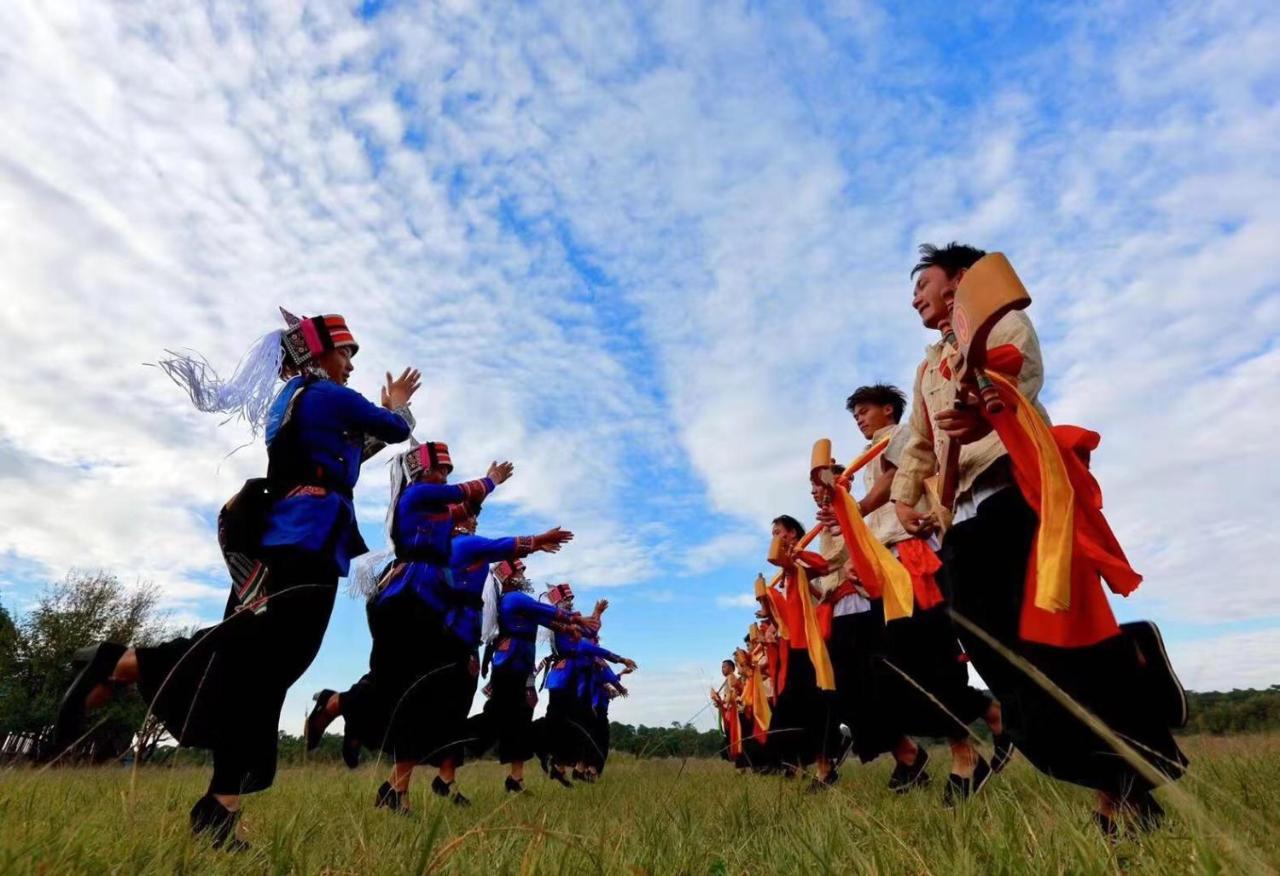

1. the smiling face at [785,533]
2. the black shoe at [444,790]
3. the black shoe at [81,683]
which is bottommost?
the black shoe at [444,790]

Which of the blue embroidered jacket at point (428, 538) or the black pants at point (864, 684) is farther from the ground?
the blue embroidered jacket at point (428, 538)

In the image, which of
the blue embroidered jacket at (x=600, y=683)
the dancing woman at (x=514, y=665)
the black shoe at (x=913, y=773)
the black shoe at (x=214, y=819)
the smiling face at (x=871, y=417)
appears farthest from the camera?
the blue embroidered jacket at (x=600, y=683)

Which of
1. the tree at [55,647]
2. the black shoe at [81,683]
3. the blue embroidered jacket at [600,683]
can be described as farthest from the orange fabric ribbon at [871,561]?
the tree at [55,647]

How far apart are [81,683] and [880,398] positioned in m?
4.91

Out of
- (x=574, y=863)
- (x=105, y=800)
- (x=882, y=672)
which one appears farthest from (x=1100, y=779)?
(x=105, y=800)

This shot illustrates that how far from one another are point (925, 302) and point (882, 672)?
2828mm

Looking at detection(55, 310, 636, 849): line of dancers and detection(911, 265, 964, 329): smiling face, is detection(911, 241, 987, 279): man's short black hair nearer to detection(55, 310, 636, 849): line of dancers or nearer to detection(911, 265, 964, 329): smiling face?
detection(911, 265, 964, 329): smiling face

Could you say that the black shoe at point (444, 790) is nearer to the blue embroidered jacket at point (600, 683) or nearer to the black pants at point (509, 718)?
the black pants at point (509, 718)

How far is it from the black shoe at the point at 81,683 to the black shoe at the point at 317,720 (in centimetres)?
163

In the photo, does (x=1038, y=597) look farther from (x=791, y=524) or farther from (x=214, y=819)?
(x=791, y=524)

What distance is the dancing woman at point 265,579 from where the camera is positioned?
2775 millimetres

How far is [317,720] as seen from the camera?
4426 mm

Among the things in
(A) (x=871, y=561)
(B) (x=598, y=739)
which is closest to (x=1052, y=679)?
(A) (x=871, y=561)

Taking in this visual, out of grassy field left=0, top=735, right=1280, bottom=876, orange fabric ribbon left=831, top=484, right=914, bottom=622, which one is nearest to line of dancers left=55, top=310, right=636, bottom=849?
grassy field left=0, top=735, right=1280, bottom=876
